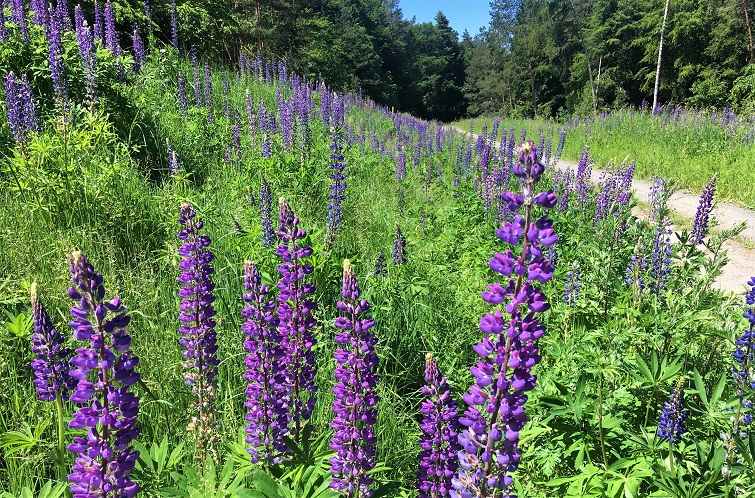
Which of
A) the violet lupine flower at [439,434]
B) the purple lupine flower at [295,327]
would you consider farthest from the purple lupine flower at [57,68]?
the violet lupine flower at [439,434]

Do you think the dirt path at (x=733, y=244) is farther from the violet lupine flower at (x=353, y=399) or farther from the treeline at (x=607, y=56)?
the treeline at (x=607, y=56)

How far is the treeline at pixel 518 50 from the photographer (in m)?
19.2

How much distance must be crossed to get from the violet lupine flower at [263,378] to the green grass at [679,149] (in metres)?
8.56

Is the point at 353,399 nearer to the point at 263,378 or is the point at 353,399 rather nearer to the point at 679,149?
the point at 263,378

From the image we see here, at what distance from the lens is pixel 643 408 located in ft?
8.07

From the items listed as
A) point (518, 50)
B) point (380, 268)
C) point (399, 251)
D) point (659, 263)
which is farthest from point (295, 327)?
point (518, 50)

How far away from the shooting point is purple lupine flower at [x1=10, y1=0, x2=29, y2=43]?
16.9 feet

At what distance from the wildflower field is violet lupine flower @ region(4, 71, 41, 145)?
24 mm

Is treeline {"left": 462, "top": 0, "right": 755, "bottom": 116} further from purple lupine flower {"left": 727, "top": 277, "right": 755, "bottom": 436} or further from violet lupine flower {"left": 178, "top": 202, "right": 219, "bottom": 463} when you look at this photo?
violet lupine flower {"left": 178, "top": 202, "right": 219, "bottom": 463}

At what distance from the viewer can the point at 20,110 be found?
13.1 feet

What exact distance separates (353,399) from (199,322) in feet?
2.54

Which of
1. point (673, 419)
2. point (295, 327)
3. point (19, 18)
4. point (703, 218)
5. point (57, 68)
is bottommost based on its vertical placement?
point (673, 419)

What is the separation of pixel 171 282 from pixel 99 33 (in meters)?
5.89

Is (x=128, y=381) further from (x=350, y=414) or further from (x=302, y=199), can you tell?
(x=302, y=199)
